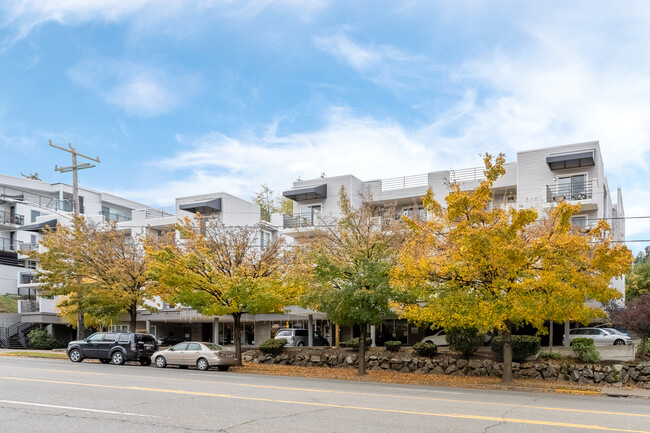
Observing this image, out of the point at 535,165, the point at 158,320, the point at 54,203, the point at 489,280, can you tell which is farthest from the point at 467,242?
the point at 54,203

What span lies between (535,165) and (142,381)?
87.4 ft

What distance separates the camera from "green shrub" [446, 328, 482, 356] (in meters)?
28.2

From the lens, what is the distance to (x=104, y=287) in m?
32.2

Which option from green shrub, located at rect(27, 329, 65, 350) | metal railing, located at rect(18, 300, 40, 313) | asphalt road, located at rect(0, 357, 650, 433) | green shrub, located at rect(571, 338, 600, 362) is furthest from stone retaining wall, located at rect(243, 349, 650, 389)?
metal railing, located at rect(18, 300, 40, 313)

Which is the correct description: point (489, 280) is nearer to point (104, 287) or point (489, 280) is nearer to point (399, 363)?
point (399, 363)

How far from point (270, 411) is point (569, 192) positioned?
28.3m

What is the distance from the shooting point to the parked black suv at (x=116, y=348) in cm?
2927

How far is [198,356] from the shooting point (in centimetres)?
2725

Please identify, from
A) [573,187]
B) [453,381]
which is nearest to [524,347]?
[453,381]

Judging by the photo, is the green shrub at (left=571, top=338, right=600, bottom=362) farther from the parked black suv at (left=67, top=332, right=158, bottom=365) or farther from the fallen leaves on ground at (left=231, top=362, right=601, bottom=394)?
the parked black suv at (left=67, top=332, right=158, bottom=365)

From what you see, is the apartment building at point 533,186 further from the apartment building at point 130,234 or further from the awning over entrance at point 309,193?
the apartment building at point 130,234

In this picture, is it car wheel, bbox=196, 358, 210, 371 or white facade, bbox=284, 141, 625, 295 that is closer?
car wheel, bbox=196, 358, 210, 371

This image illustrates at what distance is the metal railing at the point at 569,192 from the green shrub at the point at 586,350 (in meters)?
9.89

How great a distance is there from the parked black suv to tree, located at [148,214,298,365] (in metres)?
2.54
